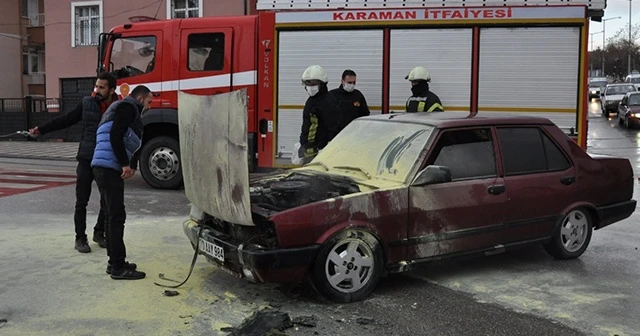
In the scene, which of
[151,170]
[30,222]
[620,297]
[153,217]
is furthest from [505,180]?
[151,170]

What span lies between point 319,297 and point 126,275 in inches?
69.3

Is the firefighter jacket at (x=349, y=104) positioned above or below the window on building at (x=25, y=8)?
below

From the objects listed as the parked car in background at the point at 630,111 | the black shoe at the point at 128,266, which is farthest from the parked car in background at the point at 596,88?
the black shoe at the point at 128,266

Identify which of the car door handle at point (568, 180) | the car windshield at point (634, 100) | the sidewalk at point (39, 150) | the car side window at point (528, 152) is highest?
the car windshield at point (634, 100)

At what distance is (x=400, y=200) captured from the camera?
4906 millimetres

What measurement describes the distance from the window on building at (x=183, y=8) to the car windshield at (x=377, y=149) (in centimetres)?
1832

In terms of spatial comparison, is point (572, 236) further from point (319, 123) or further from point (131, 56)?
point (131, 56)

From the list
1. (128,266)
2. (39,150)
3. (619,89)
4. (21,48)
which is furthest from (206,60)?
(619,89)

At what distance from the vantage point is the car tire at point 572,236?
231 inches

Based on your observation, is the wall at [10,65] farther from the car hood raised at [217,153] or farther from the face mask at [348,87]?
the car hood raised at [217,153]

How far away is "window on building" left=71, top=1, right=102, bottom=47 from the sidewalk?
182 inches

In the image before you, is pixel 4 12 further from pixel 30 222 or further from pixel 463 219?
pixel 463 219

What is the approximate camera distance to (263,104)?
955cm

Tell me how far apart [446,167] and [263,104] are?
4907 mm
